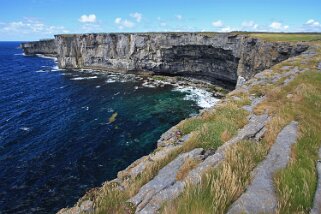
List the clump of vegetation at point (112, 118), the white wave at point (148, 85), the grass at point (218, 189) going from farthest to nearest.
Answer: the white wave at point (148, 85), the clump of vegetation at point (112, 118), the grass at point (218, 189)

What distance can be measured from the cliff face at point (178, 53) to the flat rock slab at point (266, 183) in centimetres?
3355

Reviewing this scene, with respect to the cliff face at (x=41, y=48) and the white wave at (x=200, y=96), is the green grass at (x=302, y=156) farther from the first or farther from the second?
the cliff face at (x=41, y=48)

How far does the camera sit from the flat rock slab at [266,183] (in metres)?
6.16

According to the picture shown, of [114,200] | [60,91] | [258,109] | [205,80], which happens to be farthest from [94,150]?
[205,80]

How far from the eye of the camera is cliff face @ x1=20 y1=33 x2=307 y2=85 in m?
50.1

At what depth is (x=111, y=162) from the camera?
3089 cm

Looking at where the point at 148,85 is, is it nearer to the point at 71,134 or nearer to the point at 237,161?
the point at 71,134

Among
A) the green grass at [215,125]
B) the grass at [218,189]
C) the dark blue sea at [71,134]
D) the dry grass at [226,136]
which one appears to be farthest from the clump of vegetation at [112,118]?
the grass at [218,189]

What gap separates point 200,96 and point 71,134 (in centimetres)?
3022

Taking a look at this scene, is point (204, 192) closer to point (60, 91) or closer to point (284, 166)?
point (284, 166)

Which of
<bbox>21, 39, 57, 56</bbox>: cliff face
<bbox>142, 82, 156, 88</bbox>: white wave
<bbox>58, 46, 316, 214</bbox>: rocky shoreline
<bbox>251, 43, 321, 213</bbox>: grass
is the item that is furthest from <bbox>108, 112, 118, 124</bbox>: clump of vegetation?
<bbox>21, 39, 57, 56</bbox>: cliff face

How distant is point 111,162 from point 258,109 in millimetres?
20945

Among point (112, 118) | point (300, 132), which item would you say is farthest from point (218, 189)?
point (112, 118)

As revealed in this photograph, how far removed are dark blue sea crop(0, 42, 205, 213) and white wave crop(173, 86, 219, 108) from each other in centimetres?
168
